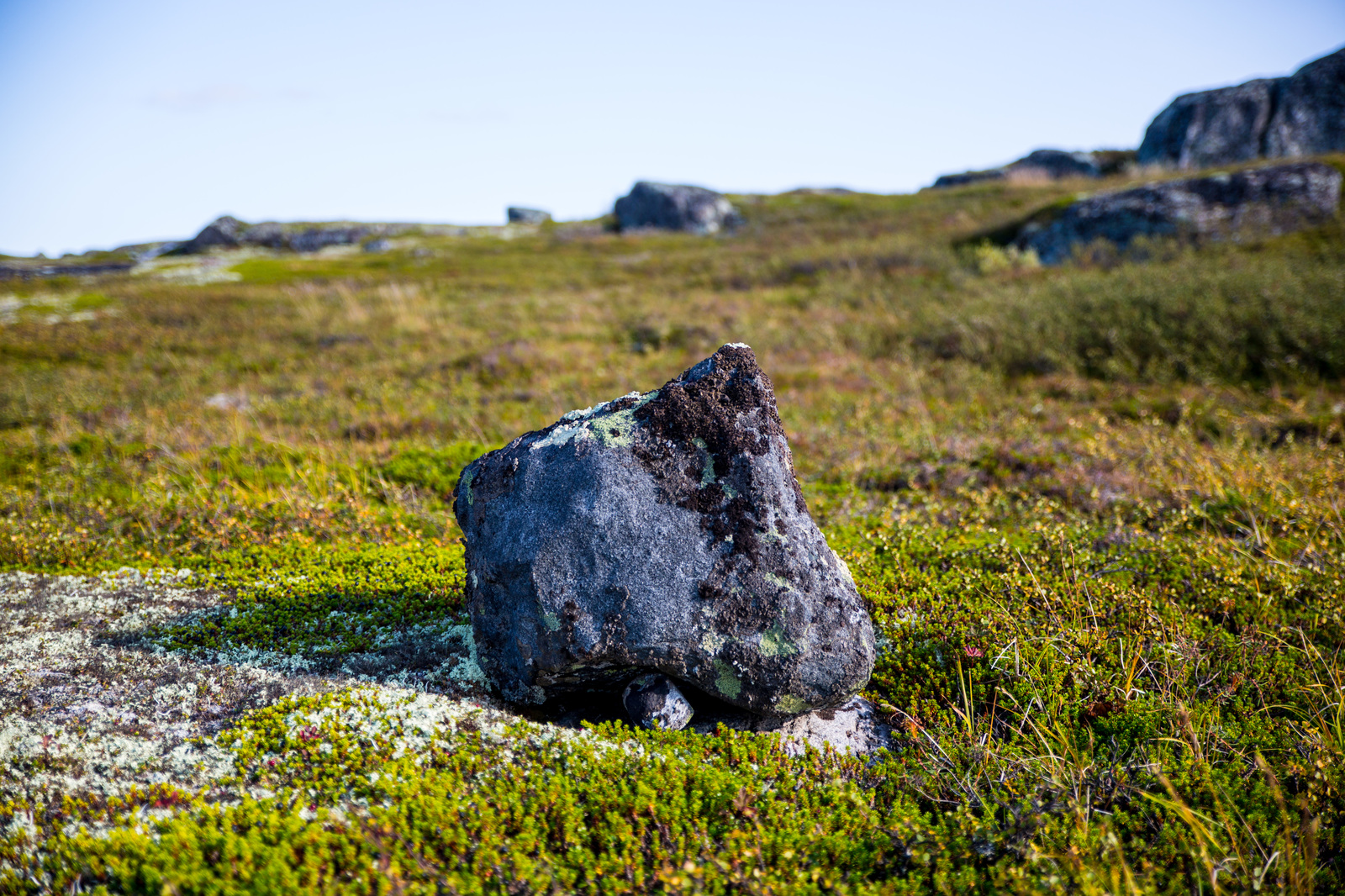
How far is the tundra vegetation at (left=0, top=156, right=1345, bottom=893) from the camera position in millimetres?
2779

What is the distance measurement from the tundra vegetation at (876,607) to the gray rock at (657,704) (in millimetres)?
110

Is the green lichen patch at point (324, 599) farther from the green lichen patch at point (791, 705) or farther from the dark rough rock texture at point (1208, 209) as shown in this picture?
the dark rough rock texture at point (1208, 209)

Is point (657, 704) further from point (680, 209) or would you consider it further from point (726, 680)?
point (680, 209)

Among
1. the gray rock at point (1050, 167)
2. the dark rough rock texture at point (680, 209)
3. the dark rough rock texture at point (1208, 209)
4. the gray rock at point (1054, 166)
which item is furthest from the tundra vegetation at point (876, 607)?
the dark rough rock texture at point (680, 209)

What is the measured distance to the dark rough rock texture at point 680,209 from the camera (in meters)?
52.9

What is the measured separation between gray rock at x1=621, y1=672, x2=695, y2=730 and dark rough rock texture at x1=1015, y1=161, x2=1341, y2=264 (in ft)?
66.1

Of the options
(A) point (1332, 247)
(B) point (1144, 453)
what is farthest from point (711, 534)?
(A) point (1332, 247)

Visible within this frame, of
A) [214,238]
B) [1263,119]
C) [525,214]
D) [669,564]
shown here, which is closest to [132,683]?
[669,564]

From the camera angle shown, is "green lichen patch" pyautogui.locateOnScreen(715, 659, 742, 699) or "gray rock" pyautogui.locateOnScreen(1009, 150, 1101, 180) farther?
"gray rock" pyautogui.locateOnScreen(1009, 150, 1101, 180)

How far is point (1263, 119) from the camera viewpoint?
35.7 meters

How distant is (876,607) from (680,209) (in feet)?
174

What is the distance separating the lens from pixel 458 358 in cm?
1460

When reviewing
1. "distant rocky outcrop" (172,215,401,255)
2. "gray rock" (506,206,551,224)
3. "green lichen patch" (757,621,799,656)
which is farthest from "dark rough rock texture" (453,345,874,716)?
"gray rock" (506,206,551,224)

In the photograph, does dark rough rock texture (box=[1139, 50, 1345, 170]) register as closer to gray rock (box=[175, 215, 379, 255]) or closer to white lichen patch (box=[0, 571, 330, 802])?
white lichen patch (box=[0, 571, 330, 802])
